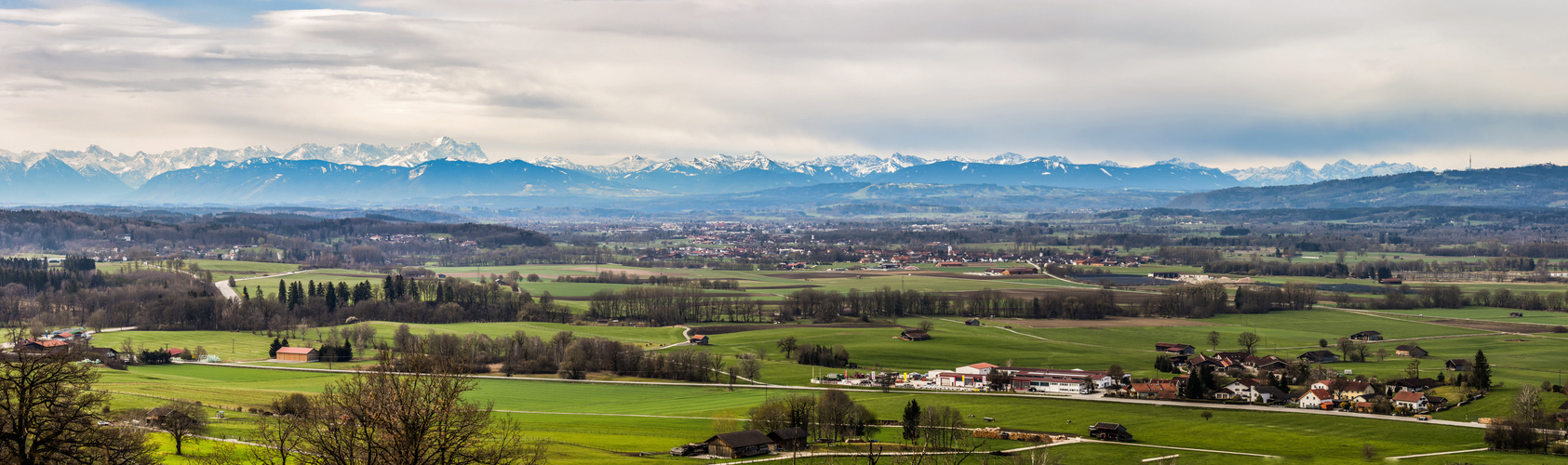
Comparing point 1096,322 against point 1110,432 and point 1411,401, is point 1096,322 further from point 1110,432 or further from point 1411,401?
→ point 1110,432

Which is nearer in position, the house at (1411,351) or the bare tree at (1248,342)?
the house at (1411,351)

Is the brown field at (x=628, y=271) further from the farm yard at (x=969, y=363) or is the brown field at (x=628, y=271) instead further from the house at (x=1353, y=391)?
the house at (x=1353, y=391)

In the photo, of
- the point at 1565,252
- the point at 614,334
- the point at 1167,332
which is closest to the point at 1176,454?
the point at 1167,332

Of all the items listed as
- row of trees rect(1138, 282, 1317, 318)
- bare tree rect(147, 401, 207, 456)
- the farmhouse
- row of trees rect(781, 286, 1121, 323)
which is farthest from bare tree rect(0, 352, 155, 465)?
row of trees rect(1138, 282, 1317, 318)

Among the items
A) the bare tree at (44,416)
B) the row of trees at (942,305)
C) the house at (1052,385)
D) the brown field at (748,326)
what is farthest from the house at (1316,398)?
the bare tree at (44,416)

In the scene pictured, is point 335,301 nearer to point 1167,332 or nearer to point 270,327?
point 270,327

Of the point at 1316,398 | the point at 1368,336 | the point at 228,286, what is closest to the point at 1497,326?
the point at 1368,336
